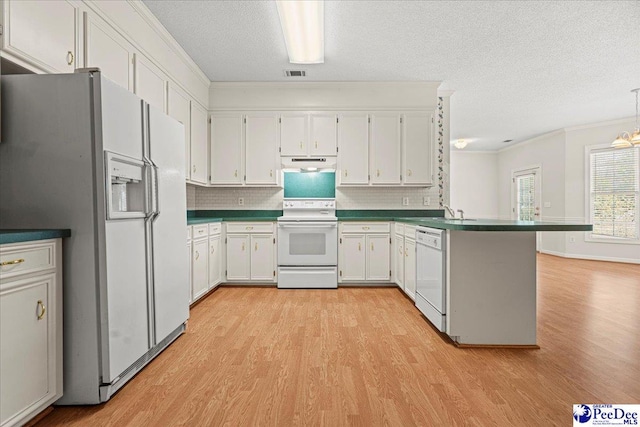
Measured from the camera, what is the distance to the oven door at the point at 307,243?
4.55 metres

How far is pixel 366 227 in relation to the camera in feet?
15.2

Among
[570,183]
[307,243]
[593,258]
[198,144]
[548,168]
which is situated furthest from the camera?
[548,168]

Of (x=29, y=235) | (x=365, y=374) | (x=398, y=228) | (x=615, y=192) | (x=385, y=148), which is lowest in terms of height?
(x=365, y=374)

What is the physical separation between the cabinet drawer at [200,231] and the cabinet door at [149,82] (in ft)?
4.26

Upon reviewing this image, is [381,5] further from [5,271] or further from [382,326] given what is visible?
[5,271]

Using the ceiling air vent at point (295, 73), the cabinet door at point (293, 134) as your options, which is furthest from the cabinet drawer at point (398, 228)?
the ceiling air vent at point (295, 73)

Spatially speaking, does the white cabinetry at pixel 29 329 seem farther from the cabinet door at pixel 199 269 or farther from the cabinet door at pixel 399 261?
the cabinet door at pixel 399 261

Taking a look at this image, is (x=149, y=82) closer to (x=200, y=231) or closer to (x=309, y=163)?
(x=200, y=231)

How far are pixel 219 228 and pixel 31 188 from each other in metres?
2.72

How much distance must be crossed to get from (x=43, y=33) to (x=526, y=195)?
9967mm

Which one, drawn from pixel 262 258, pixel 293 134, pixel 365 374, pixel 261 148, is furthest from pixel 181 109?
pixel 365 374

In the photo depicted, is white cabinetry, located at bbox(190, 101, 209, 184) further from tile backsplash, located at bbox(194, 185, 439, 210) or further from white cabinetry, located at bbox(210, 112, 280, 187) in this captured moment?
tile backsplash, located at bbox(194, 185, 439, 210)

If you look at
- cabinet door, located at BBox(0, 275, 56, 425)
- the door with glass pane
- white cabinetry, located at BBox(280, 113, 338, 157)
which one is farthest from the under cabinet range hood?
the door with glass pane

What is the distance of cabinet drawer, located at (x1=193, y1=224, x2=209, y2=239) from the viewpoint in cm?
372
